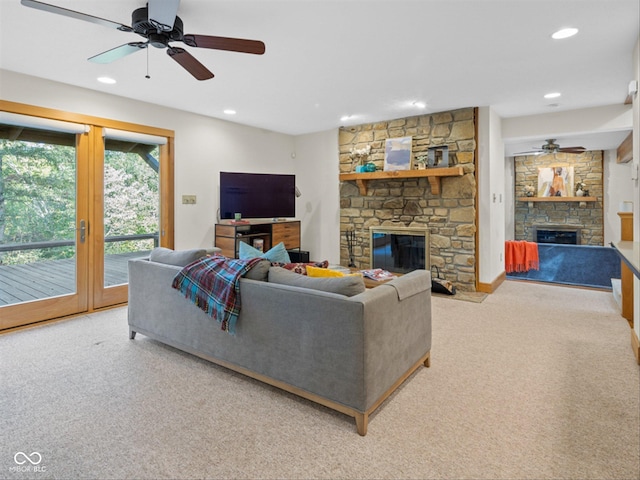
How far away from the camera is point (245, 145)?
5.77 m

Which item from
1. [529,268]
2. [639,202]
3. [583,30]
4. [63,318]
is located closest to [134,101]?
[63,318]

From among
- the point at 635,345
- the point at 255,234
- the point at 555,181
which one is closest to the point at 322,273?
the point at 635,345

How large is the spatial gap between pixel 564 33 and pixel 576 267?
423 cm

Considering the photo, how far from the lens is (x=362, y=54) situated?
313cm

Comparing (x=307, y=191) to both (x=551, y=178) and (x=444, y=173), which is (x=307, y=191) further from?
(x=551, y=178)

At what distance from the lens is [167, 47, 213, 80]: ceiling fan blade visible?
2426mm

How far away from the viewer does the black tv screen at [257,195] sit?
17.2 ft

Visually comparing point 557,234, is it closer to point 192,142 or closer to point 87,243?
→ point 192,142

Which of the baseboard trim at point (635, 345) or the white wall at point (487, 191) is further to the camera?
the white wall at point (487, 191)

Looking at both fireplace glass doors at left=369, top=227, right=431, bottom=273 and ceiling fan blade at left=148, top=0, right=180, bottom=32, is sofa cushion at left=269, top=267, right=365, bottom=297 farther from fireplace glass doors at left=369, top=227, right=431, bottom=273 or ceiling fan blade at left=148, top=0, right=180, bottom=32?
fireplace glass doors at left=369, top=227, right=431, bottom=273

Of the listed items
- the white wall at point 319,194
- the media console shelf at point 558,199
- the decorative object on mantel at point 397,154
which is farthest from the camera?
the media console shelf at point 558,199

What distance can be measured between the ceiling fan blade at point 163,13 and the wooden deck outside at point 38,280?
2.82 meters

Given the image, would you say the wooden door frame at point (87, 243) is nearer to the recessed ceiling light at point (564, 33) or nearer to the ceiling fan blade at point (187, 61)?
the ceiling fan blade at point (187, 61)

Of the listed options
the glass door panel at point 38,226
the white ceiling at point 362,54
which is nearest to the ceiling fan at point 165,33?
the white ceiling at point 362,54
